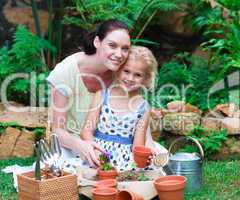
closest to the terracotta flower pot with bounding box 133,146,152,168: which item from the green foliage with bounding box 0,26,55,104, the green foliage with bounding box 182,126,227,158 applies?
the green foliage with bounding box 182,126,227,158

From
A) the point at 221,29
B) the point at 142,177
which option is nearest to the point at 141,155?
the point at 142,177

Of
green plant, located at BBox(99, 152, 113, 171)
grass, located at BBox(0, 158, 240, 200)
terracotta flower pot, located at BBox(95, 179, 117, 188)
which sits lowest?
grass, located at BBox(0, 158, 240, 200)

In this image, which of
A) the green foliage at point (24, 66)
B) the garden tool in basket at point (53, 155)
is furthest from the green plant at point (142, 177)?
the green foliage at point (24, 66)

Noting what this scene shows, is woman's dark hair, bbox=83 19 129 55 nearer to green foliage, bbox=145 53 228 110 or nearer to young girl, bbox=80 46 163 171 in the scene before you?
young girl, bbox=80 46 163 171

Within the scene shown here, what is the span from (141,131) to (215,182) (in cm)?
80

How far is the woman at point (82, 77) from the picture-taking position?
4129 mm

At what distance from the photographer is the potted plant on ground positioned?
12.5ft

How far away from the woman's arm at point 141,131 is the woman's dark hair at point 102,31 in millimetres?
601

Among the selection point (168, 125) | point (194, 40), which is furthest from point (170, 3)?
point (168, 125)

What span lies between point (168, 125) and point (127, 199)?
2069 millimetres

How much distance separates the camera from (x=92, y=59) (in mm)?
4379

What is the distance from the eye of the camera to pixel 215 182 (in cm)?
462

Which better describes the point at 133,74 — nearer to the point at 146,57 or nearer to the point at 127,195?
the point at 146,57

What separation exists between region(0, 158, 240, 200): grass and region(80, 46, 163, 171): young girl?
0.54 metres
